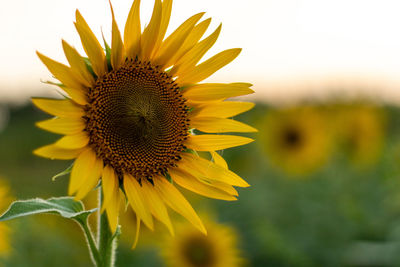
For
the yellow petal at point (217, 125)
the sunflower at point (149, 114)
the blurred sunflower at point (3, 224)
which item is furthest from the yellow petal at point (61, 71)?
the blurred sunflower at point (3, 224)

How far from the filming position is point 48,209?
164cm

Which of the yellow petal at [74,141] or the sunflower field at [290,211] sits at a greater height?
the yellow petal at [74,141]

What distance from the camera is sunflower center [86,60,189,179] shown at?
186cm

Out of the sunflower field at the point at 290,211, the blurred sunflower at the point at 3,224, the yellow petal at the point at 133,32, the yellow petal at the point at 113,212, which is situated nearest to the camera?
the yellow petal at the point at 113,212

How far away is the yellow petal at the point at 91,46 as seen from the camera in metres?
1.61

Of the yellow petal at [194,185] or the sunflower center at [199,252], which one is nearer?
the yellow petal at [194,185]

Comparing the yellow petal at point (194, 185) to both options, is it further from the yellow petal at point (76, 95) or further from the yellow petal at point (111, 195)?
the yellow petal at point (76, 95)

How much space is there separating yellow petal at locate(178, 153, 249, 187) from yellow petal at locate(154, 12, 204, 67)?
1.34 ft

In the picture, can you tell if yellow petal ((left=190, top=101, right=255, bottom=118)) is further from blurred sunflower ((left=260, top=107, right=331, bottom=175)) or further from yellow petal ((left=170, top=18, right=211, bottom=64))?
blurred sunflower ((left=260, top=107, right=331, bottom=175))

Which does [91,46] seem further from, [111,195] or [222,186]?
[222,186]

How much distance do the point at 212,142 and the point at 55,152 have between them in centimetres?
68

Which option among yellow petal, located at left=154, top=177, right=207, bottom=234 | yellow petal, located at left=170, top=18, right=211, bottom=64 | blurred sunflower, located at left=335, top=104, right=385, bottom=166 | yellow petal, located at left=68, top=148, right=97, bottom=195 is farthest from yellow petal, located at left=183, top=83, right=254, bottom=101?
blurred sunflower, located at left=335, top=104, right=385, bottom=166

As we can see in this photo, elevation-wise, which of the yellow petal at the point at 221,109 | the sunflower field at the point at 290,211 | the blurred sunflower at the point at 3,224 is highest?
the yellow petal at the point at 221,109

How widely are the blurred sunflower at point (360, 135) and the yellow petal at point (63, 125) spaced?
→ 5.75m
